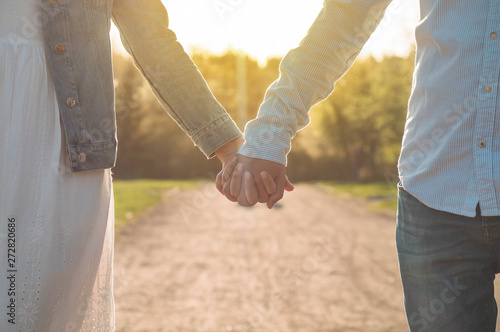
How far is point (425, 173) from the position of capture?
1.96 metres

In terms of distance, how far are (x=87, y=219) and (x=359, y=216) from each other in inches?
552

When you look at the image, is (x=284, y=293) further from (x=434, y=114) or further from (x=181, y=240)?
(x=434, y=114)

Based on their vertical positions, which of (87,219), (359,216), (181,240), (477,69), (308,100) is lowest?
(359,216)

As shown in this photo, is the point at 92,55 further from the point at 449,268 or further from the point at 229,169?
the point at 449,268

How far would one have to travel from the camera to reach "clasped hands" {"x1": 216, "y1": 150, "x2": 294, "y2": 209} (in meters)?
2.41

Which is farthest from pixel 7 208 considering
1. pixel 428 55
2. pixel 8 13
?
pixel 428 55

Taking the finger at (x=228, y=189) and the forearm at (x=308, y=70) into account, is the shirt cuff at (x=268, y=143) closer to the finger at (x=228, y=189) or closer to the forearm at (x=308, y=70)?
the forearm at (x=308, y=70)

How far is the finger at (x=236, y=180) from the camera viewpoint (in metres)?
2.44

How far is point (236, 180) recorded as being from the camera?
245 cm

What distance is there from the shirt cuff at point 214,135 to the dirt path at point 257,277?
3.05 metres

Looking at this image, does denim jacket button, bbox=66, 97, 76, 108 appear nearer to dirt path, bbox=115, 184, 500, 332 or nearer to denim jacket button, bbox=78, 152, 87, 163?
denim jacket button, bbox=78, 152, 87, 163

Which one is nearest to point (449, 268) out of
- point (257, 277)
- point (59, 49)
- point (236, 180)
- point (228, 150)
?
point (236, 180)

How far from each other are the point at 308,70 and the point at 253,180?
1.50 feet

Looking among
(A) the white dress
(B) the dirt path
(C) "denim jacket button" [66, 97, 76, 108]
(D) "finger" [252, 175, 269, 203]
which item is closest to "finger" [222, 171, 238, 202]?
(D) "finger" [252, 175, 269, 203]
